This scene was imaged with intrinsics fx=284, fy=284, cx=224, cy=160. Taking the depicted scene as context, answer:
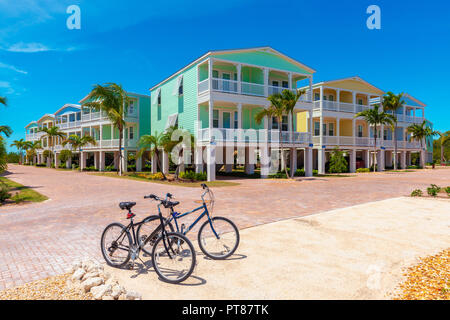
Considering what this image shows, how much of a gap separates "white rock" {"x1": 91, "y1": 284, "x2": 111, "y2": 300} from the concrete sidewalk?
16.4 inches

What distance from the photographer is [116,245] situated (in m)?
4.61

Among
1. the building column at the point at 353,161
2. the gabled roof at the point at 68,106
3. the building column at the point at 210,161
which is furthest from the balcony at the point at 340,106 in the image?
the gabled roof at the point at 68,106

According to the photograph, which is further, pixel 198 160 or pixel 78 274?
pixel 198 160

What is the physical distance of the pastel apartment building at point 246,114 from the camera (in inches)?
871

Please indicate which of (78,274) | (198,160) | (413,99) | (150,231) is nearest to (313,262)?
(150,231)

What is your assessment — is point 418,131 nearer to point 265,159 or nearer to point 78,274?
point 265,159

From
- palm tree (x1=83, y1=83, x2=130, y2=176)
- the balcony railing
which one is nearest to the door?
palm tree (x1=83, y1=83, x2=130, y2=176)

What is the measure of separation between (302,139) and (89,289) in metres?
22.9

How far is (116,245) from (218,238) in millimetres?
1660

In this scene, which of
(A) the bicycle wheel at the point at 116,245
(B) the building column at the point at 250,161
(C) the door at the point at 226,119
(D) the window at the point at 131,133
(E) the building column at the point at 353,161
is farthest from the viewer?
(D) the window at the point at 131,133

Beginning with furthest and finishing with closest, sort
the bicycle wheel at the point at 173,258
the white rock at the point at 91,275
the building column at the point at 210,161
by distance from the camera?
the building column at the point at 210,161
the bicycle wheel at the point at 173,258
the white rock at the point at 91,275

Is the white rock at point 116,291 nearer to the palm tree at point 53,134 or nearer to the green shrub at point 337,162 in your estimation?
the green shrub at point 337,162

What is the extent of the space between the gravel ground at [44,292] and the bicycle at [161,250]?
2.67 ft
